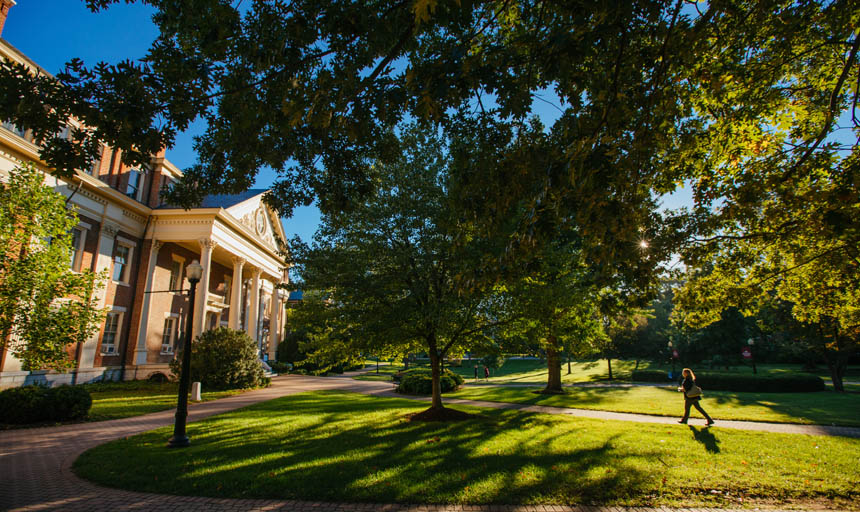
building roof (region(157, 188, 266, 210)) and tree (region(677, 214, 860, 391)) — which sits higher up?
building roof (region(157, 188, 266, 210))

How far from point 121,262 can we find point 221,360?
9.09 m

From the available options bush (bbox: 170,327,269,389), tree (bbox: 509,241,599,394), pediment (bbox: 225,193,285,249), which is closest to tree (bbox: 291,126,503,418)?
tree (bbox: 509,241,599,394)

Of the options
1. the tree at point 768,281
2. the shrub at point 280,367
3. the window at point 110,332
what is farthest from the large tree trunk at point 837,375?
the window at point 110,332

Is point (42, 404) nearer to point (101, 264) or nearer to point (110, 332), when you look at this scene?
point (101, 264)

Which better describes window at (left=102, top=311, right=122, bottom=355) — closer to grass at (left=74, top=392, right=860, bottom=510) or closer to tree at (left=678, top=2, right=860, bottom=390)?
grass at (left=74, top=392, right=860, bottom=510)

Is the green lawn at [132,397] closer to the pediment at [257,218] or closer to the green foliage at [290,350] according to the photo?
the pediment at [257,218]

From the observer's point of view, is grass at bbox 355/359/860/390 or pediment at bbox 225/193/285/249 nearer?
pediment at bbox 225/193/285/249

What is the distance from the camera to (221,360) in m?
20.8

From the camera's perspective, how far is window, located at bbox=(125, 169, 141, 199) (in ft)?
78.8

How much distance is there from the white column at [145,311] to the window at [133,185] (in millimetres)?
3055

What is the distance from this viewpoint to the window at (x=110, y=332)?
2181 centimetres

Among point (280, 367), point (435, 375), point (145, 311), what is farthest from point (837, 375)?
point (280, 367)

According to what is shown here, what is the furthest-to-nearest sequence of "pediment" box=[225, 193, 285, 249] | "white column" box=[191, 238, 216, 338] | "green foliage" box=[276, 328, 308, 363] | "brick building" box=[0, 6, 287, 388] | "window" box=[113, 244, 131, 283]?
"green foliage" box=[276, 328, 308, 363]
"pediment" box=[225, 193, 285, 249]
"white column" box=[191, 238, 216, 338]
"window" box=[113, 244, 131, 283]
"brick building" box=[0, 6, 287, 388]

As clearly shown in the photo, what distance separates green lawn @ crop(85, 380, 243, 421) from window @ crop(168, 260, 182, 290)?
711 cm
